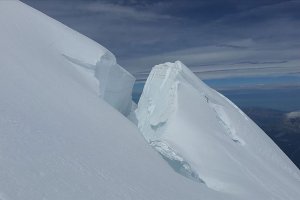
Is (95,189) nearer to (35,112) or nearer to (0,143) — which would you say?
(0,143)

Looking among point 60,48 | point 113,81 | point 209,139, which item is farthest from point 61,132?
point 113,81

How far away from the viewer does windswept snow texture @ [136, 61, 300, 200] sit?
35.4ft

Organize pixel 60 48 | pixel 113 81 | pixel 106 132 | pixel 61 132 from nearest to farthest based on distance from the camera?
pixel 61 132, pixel 106 132, pixel 60 48, pixel 113 81

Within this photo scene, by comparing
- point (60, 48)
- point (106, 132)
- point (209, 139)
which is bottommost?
point (209, 139)

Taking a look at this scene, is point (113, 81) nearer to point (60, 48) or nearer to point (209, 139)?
point (60, 48)

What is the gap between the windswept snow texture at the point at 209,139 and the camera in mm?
10781

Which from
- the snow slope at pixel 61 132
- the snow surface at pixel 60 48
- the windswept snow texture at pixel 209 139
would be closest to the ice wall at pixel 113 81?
the snow surface at pixel 60 48

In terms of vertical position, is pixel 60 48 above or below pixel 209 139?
above

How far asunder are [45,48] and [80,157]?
5302mm

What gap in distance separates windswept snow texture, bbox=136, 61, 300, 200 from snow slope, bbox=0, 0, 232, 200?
4.96 ft

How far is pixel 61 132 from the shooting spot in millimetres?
7500

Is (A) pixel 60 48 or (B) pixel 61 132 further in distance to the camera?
(A) pixel 60 48

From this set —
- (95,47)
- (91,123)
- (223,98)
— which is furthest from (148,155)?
(223,98)

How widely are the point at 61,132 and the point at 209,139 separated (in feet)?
18.6
